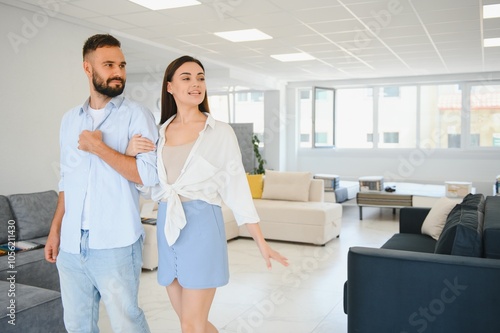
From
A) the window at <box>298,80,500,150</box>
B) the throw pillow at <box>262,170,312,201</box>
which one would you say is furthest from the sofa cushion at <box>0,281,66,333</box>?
the window at <box>298,80,500,150</box>

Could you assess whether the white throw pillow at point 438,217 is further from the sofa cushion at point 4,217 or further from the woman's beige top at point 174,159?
the sofa cushion at point 4,217


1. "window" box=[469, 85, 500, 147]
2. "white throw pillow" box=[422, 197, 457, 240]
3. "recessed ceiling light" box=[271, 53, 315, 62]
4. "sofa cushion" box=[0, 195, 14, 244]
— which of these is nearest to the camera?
"sofa cushion" box=[0, 195, 14, 244]

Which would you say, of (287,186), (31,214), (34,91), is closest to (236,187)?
(31,214)

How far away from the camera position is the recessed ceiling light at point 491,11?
548cm

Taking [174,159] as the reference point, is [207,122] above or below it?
above

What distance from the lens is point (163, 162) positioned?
1946 millimetres

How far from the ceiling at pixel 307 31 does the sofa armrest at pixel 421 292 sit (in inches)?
130

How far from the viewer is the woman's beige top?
193 cm

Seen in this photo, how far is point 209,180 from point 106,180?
0.39m

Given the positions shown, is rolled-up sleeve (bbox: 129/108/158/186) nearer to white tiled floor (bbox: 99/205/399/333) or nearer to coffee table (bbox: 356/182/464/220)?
white tiled floor (bbox: 99/205/399/333)

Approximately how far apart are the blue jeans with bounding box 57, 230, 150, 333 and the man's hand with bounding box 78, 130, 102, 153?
0.99 feet

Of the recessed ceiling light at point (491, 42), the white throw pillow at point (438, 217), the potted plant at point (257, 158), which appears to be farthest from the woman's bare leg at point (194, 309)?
the potted plant at point (257, 158)

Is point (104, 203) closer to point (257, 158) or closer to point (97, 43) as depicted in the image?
point (97, 43)

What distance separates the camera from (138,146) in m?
1.78
